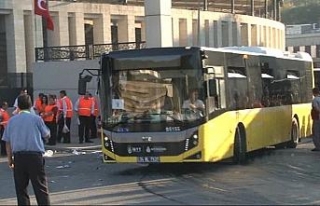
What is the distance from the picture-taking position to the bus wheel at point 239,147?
16.6 meters

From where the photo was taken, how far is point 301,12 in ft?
357

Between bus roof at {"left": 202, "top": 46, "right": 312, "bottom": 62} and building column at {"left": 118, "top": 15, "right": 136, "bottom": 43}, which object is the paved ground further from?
building column at {"left": 118, "top": 15, "right": 136, "bottom": 43}

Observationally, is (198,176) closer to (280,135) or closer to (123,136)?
(123,136)

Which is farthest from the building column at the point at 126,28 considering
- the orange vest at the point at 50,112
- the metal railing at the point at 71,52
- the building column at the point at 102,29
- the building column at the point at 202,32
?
the orange vest at the point at 50,112

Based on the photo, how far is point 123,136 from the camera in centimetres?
1495

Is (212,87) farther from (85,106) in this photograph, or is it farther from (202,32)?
(202,32)

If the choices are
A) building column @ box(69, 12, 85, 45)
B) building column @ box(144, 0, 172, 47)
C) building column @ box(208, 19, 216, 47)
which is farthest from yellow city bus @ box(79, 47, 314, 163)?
building column @ box(208, 19, 216, 47)

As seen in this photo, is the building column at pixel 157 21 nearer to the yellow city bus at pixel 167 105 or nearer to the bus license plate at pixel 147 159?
the yellow city bus at pixel 167 105

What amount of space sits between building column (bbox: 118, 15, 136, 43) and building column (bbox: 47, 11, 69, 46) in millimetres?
5523

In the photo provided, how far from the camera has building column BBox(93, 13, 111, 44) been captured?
43.8 meters

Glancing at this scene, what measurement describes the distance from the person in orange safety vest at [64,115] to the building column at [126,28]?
71.3ft

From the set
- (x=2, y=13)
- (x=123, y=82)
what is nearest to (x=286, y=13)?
(x=2, y=13)

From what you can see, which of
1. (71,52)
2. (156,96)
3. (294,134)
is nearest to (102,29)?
(71,52)

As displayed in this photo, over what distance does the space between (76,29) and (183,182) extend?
2912 centimetres
